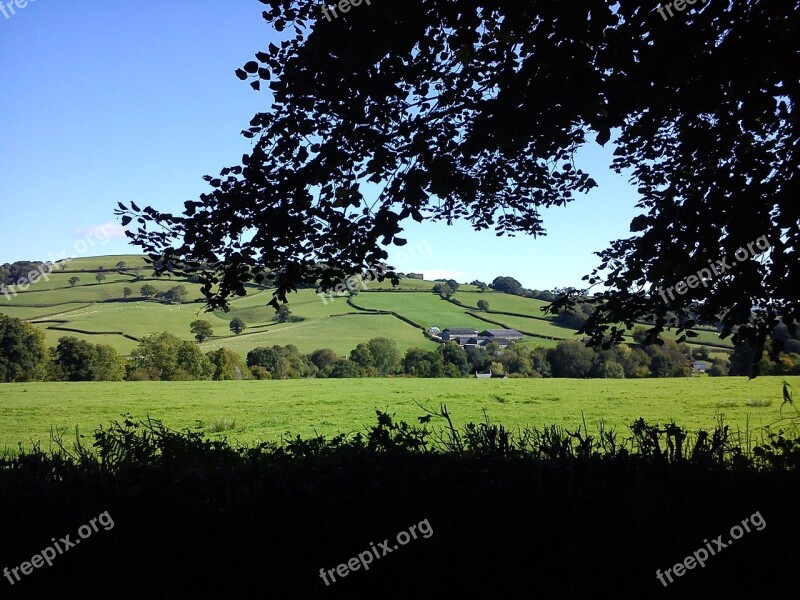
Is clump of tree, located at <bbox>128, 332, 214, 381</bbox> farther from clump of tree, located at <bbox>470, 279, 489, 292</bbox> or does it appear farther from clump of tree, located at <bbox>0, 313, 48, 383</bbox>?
clump of tree, located at <bbox>470, 279, 489, 292</bbox>

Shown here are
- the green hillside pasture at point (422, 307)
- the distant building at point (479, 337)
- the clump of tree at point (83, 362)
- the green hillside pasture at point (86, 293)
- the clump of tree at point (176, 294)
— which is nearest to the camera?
the clump of tree at point (83, 362)

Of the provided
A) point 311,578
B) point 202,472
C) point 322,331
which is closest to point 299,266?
point 202,472

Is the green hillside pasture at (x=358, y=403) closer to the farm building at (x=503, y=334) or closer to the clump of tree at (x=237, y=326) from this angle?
the farm building at (x=503, y=334)

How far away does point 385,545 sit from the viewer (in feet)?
11.6

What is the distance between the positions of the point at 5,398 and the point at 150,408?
27.3 feet

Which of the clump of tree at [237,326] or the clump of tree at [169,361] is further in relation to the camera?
the clump of tree at [237,326]

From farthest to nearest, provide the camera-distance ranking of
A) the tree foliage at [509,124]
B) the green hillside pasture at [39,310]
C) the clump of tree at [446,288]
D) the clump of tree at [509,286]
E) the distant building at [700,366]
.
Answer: the clump of tree at [446,288]
the clump of tree at [509,286]
the green hillside pasture at [39,310]
the distant building at [700,366]
the tree foliage at [509,124]

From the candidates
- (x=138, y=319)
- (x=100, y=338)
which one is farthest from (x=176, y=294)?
(x=100, y=338)

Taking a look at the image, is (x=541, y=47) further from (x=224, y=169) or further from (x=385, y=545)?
(x=385, y=545)

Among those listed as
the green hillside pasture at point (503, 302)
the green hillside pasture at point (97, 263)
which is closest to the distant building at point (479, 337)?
the green hillside pasture at point (503, 302)

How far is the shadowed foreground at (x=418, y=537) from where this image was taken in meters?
3.28

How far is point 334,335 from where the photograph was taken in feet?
215

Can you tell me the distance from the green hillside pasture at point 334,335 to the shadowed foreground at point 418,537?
5621 cm

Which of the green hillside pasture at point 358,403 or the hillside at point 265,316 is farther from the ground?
→ the hillside at point 265,316
